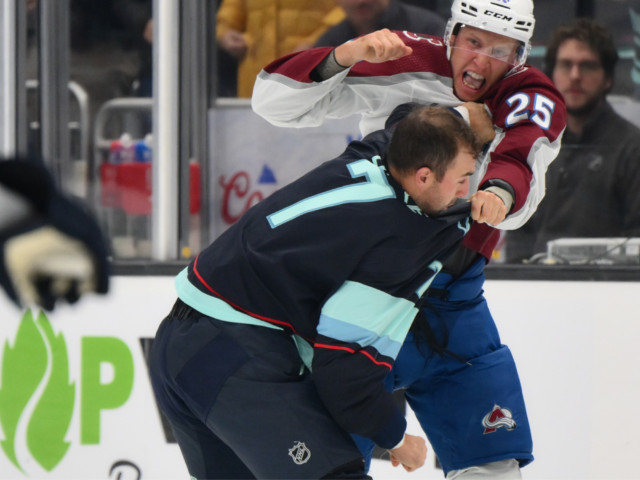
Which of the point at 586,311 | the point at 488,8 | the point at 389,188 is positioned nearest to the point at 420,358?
the point at 389,188

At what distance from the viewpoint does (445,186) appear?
79.9 inches

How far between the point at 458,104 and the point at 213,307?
817 millimetres

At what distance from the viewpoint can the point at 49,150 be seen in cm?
414

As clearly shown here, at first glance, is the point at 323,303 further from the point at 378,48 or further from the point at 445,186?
the point at 378,48

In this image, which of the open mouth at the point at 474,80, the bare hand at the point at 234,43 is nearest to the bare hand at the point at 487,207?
the open mouth at the point at 474,80

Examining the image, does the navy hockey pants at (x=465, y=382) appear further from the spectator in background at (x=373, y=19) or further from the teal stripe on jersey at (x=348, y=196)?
the spectator in background at (x=373, y=19)

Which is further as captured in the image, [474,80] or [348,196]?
[474,80]

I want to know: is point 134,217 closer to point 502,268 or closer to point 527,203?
point 502,268

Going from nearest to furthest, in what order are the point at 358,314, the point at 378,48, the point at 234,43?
the point at 358,314 → the point at 378,48 → the point at 234,43

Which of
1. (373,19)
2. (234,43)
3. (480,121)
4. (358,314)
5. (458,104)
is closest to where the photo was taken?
(358,314)

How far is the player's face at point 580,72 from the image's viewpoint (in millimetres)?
3645

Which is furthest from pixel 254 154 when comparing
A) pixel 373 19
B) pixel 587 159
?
pixel 587 159

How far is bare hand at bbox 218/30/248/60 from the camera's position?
393 cm

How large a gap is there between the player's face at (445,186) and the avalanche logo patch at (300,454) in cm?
50
